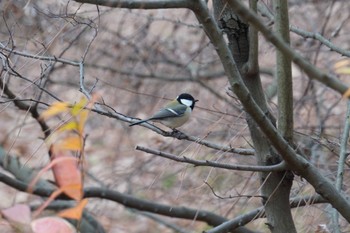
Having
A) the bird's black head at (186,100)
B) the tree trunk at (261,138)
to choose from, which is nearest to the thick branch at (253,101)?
the tree trunk at (261,138)

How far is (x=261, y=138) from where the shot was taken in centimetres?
207

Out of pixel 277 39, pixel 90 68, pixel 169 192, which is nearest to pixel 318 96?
pixel 169 192

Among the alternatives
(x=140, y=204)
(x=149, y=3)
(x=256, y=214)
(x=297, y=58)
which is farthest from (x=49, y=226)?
(x=140, y=204)

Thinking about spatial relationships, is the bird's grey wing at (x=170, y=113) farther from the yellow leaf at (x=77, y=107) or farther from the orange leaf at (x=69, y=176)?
the yellow leaf at (x=77, y=107)

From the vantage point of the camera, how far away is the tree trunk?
6.68 feet

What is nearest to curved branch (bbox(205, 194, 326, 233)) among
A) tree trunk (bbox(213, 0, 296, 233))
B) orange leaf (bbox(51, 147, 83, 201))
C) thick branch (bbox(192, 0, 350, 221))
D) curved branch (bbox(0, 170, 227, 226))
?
tree trunk (bbox(213, 0, 296, 233))

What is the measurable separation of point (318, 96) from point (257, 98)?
2.64 metres

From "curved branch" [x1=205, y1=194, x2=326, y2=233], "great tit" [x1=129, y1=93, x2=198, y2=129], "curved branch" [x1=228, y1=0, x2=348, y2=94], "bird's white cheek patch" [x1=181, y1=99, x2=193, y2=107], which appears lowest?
"curved branch" [x1=205, y1=194, x2=326, y2=233]

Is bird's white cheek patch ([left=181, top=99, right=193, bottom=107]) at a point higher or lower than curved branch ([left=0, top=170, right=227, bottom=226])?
higher

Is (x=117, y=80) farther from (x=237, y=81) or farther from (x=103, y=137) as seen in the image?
(x=237, y=81)

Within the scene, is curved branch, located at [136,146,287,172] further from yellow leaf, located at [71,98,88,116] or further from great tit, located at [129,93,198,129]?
great tit, located at [129,93,198,129]

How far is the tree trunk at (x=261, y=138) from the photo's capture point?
204 cm

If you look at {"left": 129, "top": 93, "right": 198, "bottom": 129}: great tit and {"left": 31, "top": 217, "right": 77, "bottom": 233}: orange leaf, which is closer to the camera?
{"left": 31, "top": 217, "right": 77, "bottom": 233}: orange leaf

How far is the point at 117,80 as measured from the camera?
4.72m
